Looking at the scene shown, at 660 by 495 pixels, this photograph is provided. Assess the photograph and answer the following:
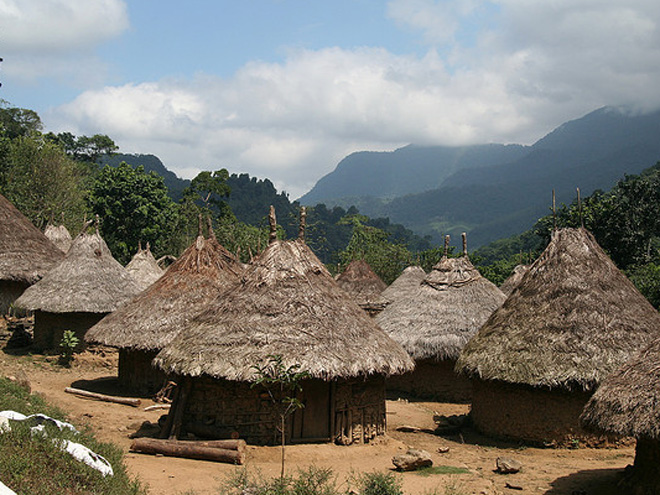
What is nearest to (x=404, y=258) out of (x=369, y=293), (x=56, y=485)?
(x=369, y=293)

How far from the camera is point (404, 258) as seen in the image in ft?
156

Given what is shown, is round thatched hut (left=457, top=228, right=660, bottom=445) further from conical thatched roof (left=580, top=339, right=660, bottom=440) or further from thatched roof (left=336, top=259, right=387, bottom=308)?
thatched roof (left=336, top=259, right=387, bottom=308)

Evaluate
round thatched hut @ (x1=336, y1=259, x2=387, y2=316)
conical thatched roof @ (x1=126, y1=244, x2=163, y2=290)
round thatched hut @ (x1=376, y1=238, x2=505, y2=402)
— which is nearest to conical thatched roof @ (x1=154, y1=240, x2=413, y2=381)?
round thatched hut @ (x1=376, y1=238, x2=505, y2=402)

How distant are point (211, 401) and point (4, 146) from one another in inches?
991

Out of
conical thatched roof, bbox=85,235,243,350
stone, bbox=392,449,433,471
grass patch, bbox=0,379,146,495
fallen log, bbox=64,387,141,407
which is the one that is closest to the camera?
grass patch, bbox=0,379,146,495

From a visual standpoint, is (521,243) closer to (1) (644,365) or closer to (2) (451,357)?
(2) (451,357)

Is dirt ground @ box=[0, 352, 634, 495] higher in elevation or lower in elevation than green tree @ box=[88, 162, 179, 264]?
lower

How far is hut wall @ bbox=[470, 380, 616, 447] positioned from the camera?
12.3 metres

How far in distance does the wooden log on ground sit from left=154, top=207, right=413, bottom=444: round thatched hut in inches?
25.5

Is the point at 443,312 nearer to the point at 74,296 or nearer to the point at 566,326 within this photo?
the point at 566,326

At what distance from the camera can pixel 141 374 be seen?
607 inches

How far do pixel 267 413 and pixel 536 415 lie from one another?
5096 mm

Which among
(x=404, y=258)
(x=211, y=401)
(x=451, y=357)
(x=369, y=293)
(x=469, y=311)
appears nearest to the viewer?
(x=211, y=401)

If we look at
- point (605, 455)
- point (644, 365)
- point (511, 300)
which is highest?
point (511, 300)
